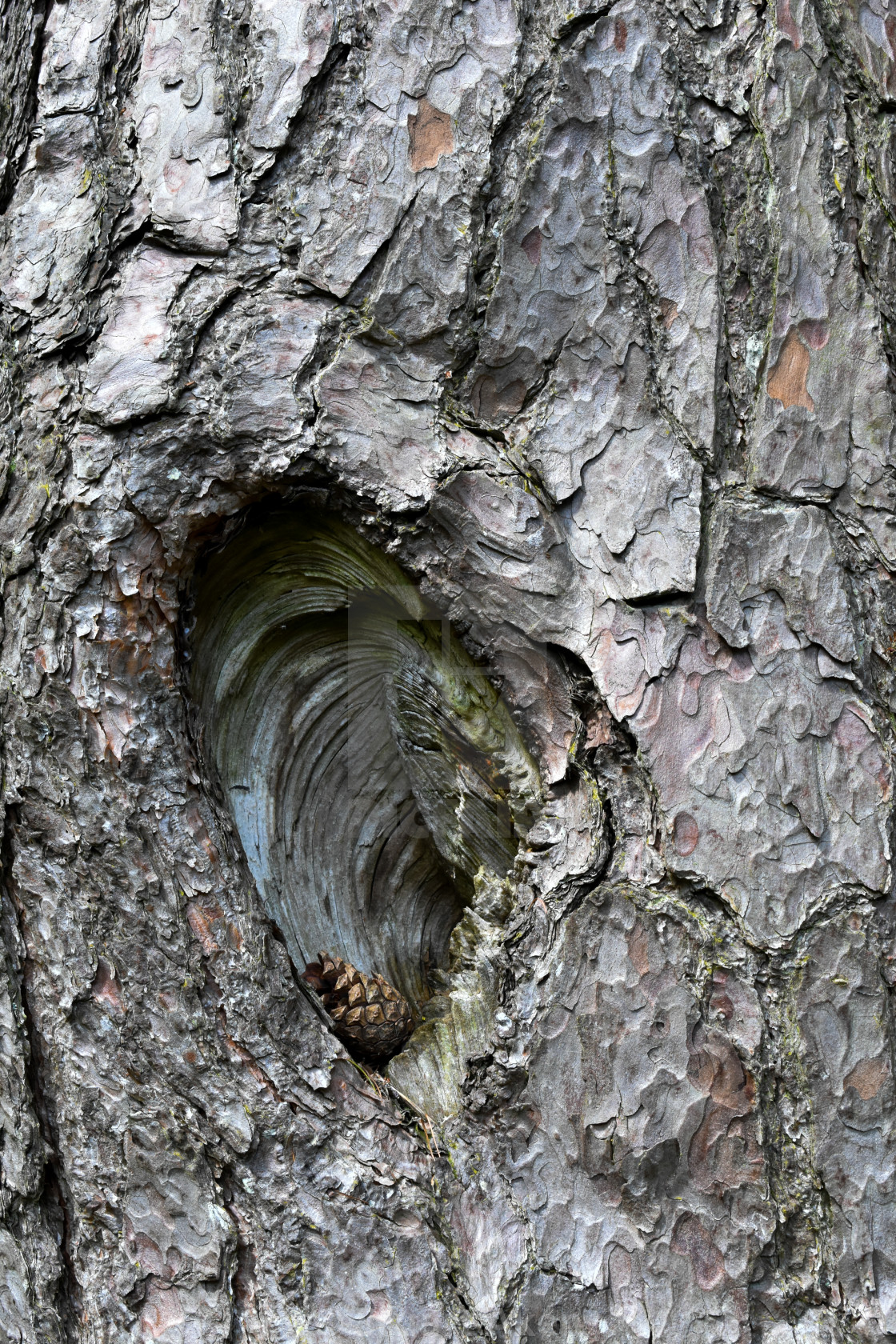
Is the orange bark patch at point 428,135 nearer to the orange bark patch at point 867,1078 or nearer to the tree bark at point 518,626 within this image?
the tree bark at point 518,626

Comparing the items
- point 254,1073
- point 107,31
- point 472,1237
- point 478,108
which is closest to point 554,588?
point 478,108

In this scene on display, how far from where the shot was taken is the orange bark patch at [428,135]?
48.9 inches

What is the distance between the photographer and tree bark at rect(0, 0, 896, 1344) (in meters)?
1.19

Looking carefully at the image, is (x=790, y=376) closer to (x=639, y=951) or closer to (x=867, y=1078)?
(x=639, y=951)

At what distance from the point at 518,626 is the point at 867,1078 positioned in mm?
734

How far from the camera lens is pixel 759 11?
1.23 metres

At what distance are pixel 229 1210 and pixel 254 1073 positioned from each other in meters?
0.19

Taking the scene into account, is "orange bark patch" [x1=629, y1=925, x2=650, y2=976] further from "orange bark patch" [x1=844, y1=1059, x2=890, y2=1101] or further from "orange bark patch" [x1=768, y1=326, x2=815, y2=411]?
"orange bark patch" [x1=768, y1=326, x2=815, y2=411]

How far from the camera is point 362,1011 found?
4.72 feet

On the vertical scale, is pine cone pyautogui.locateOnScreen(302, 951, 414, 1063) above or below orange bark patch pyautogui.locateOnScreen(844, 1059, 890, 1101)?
above

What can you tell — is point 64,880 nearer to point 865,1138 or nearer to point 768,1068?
point 768,1068

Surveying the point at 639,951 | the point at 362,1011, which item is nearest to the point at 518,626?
the point at 639,951

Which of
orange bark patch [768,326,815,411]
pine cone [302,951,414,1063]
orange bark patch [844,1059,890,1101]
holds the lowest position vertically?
orange bark patch [844,1059,890,1101]

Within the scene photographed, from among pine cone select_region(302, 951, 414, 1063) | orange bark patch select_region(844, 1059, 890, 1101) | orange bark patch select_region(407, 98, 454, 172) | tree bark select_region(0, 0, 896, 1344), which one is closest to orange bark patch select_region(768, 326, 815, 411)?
tree bark select_region(0, 0, 896, 1344)
